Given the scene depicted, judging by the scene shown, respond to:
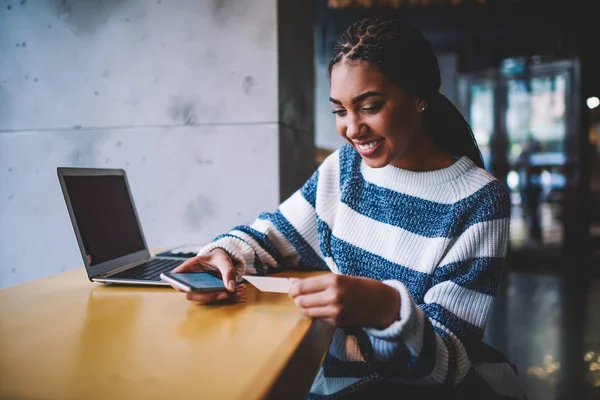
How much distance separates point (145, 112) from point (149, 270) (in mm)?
859

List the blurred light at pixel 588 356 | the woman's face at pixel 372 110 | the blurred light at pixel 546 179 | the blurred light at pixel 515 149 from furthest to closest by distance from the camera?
the blurred light at pixel 515 149
the blurred light at pixel 546 179
the blurred light at pixel 588 356
the woman's face at pixel 372 110

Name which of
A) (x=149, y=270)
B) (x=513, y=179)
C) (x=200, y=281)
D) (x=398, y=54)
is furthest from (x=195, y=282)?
(x=513, y=179)

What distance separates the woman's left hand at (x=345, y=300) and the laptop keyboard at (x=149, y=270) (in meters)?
0.50

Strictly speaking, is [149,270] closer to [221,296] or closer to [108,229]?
[108,229]

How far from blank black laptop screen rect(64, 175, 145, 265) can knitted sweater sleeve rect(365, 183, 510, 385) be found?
741 millimetres

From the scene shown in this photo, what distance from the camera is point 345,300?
2.46ft

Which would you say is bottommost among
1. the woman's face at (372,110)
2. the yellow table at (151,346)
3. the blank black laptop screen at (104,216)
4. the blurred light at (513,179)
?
the blurred light at (513,179)

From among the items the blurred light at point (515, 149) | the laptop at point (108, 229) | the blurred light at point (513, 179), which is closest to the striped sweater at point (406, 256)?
the laptop at point (108, 229)

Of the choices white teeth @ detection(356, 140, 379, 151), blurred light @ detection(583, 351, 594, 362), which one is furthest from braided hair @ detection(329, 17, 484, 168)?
blurred light @ detection(583, 351, 594, 362)

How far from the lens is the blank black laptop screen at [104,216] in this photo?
1148mm

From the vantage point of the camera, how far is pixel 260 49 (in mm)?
1786

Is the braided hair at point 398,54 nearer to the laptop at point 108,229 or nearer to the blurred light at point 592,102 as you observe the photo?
the laptop at point 108,229

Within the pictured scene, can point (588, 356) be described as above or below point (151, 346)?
below

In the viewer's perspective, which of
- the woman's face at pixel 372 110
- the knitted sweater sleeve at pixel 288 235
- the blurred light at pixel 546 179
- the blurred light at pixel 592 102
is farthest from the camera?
the blurred light at pixel 546 179
